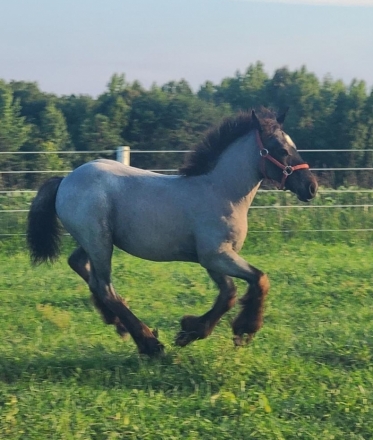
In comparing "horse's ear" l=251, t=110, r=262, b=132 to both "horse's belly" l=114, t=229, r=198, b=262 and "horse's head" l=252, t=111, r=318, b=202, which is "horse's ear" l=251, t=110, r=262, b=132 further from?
"horse's belly" l=114, t=229, r=198, b=262

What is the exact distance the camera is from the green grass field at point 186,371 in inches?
142

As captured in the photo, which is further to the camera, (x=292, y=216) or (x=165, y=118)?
(x=165, y=118)

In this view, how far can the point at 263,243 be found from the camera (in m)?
9.09

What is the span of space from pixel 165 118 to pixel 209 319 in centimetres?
1556

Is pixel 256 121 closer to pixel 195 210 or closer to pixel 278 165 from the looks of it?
pixel 278 165

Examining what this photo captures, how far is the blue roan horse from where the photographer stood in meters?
4.53

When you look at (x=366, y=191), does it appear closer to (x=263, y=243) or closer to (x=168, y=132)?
(x=263, y=243)

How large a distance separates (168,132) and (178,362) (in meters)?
14.4

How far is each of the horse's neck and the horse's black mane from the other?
6 centimetres

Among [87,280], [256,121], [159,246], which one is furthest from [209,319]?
[256,121]

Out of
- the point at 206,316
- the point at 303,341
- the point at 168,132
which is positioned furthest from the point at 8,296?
the point at 168,132

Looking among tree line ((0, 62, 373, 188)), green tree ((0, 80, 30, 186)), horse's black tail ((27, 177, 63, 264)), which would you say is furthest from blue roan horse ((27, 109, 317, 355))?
green tree ((0, 80, 30, 186))

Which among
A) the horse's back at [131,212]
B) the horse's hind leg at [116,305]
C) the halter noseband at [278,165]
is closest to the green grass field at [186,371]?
the horse's hind leg at [116,305]

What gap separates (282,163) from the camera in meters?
4.64
